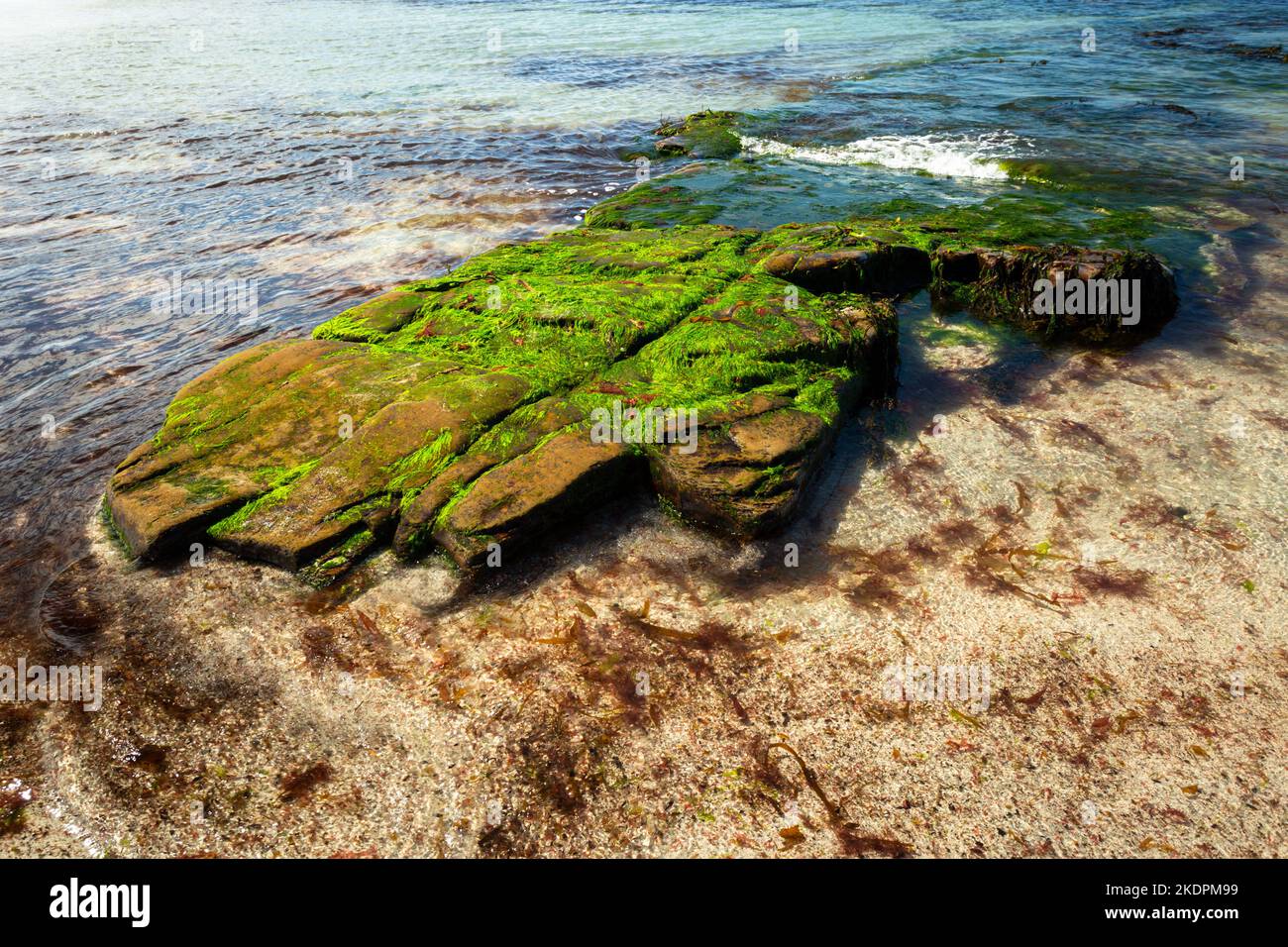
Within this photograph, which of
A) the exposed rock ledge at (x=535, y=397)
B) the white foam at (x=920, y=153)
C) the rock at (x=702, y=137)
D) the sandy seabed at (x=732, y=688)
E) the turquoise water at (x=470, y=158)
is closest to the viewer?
the sandy seabed at (x=732, y=688)

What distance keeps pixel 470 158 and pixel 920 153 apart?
8797 millimetres

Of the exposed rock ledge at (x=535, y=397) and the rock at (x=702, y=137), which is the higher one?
the rock at (x=702, y=137)

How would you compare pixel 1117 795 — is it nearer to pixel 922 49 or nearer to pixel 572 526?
pixel 572 526

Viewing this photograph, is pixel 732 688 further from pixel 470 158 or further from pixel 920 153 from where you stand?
pixel 470 158

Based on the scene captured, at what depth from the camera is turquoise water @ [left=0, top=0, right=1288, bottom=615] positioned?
8070mm

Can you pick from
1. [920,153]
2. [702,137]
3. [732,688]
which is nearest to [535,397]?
[732,688]

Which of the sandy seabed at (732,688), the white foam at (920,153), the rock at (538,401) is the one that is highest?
the white foam at (920,153)

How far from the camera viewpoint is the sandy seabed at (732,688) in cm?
331

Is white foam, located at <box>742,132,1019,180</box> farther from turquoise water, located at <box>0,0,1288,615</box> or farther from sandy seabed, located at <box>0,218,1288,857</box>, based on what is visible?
sandy seabed, located at <box>0,218,1288,857</box>

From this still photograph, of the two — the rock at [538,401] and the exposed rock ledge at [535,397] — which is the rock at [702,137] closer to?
the exposed rock ledge at [535,397]

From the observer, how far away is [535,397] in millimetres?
5750

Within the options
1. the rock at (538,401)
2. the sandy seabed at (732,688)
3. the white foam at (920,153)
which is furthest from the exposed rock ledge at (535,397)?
the white foam at (920,153)

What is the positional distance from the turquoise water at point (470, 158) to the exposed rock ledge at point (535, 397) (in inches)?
48.4

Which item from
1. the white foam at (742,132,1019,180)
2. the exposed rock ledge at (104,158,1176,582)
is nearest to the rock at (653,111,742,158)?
the white foam at (742,132,1019,180)
